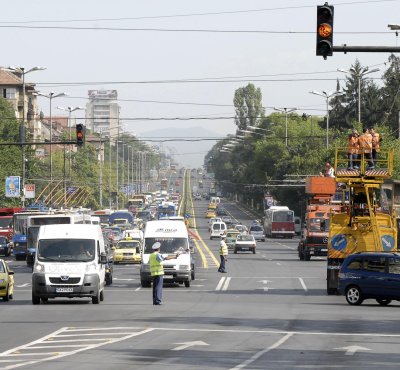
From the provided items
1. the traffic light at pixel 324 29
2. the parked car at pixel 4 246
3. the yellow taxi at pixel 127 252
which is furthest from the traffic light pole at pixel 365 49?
the parked car at pixel 4 246

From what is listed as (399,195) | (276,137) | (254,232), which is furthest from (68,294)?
(276,137)

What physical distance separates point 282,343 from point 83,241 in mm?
14851

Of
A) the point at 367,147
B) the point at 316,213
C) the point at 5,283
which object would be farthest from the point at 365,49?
the point at 316,213

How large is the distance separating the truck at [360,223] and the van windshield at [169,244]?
23.9 ft

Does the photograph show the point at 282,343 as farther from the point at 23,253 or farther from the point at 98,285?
the point at 23,253

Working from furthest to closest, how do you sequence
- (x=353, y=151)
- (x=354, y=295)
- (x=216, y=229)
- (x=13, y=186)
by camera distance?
1. (x=216, y=229)
2. (x=13, y=186)
3. (x=353, y=151)
4. (x=354, y=295)

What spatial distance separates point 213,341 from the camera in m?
25.9

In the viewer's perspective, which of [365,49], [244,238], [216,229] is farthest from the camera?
[216,229]

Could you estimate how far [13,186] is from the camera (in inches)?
4220

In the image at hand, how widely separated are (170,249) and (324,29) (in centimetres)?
2612

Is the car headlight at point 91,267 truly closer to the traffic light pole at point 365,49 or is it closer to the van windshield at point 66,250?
the van windshield at point 66,250

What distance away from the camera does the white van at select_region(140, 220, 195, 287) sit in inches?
1943

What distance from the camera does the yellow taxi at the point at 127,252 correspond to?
2963 inches

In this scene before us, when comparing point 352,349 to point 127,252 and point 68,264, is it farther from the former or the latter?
point 127,252
